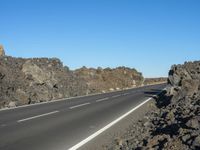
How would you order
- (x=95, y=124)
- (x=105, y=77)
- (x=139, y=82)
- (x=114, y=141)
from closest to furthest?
(x=114, y=141) → (x=95, y=124) → (x=105, y=77) → (x=139, y=82)

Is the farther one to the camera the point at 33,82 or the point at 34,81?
the point at 34,81

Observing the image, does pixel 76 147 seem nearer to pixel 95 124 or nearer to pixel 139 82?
pixel 95 124

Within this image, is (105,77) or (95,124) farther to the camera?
(105,77)

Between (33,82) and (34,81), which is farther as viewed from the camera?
(34,81)

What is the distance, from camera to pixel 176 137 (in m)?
9.38

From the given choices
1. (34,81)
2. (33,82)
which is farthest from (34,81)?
(33,82)

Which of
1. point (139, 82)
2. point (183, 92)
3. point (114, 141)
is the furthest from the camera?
point (139, 82)

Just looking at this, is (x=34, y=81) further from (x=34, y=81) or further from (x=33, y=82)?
(x=33, y=82)

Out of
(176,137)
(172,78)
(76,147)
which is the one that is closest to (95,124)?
(76,147)

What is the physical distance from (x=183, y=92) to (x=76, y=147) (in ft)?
55.4

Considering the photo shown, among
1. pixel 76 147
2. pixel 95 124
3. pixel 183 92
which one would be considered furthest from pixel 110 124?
pixel 183 92

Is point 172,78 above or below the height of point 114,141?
above

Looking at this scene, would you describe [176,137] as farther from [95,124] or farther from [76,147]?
[95,124]

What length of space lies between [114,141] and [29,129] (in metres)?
3.23
